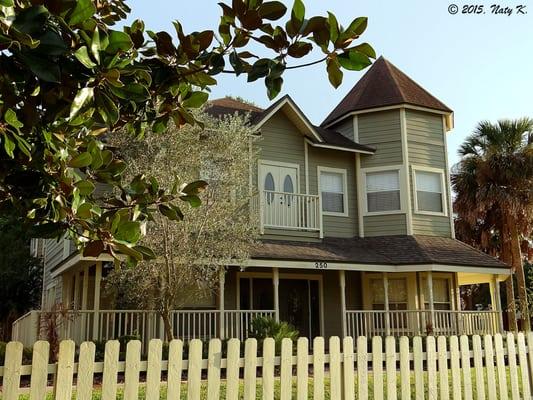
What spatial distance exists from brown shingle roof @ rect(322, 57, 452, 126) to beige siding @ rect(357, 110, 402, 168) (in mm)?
455

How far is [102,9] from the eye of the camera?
→ 13.3ft

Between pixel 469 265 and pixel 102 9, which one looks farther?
pixel 469 265

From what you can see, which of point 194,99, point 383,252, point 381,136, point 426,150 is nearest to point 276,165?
point 381,136

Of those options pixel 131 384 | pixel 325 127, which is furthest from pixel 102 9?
pixel 325 127

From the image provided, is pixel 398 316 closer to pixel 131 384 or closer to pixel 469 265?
pixel 469 265

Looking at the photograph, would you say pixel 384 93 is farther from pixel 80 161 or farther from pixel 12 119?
pixel 12 119

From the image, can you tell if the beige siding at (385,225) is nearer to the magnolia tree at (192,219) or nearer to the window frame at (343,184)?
the window frame at (343,184)

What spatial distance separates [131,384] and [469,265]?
48.8 feet

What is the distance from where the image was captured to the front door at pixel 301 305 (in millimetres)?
18516

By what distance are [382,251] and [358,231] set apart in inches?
60.1

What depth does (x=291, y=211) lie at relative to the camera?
59.0 ft

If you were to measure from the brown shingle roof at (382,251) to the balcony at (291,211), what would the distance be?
0.54m

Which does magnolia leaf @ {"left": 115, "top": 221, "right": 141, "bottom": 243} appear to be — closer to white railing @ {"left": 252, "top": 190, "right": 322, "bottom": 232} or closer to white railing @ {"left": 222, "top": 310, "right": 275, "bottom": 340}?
white railing @ {"left": 222, "top": 310, "right": 275, "bottom": 340}

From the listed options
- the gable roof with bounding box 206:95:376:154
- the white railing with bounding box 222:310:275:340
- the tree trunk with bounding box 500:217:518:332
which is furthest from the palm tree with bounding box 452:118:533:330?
the white railing with bounding box 222:310:275:340
